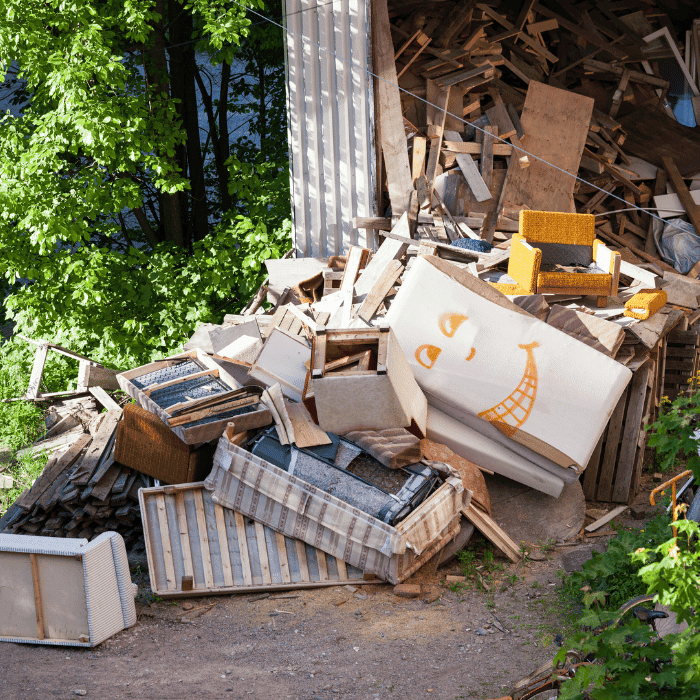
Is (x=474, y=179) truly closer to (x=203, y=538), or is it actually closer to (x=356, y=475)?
(x=356, y=475)

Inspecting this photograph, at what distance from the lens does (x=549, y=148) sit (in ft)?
32.8

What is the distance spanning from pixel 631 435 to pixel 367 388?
2.97m

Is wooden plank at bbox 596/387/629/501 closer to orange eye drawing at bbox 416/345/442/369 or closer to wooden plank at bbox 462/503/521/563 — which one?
wooden plank at bbox 462/503/521/563

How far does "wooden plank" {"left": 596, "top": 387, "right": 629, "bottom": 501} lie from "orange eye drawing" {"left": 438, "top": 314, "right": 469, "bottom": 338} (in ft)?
6.26

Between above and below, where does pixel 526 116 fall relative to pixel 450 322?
above

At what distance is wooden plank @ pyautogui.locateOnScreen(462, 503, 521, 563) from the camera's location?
234 inches

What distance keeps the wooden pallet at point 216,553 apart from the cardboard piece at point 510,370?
5.84ft

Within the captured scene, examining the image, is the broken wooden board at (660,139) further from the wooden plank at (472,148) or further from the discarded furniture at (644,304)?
the discarded furniture at (644,304)

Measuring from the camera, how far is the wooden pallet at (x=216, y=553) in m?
5.58

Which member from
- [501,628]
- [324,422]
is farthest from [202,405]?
[501,628]

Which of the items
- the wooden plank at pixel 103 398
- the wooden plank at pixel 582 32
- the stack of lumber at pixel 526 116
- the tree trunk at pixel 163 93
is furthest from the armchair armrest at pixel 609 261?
the tree trunk at pixel 163 93

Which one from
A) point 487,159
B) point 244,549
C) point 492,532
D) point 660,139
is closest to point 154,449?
point 244,549

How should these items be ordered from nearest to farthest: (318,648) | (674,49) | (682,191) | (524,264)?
(318,648), (524,264), (682,191), (674,49)

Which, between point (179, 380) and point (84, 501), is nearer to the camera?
point (84, 501)
